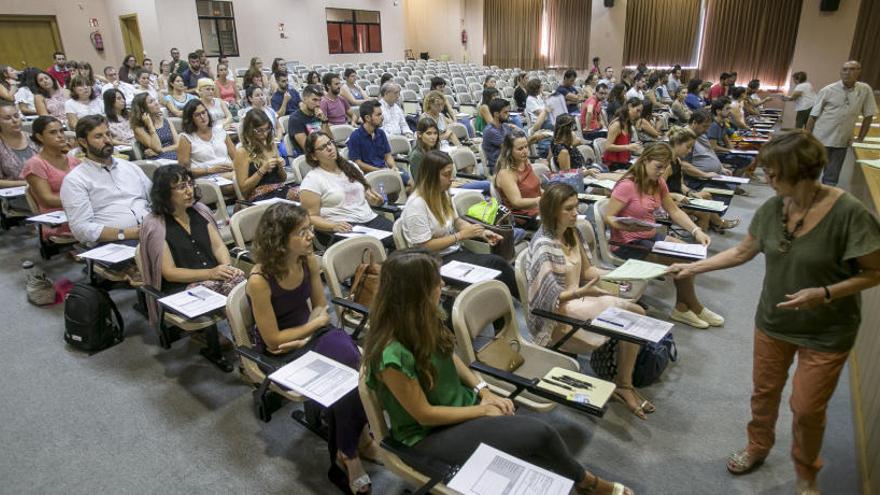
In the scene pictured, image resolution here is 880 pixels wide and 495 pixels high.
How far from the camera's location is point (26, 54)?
13141 mm

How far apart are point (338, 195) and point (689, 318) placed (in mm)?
2684

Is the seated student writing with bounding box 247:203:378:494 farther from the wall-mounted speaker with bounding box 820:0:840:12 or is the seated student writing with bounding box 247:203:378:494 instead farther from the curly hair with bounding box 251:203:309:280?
the wall-mounted speaker with bounding box 820:0:840:12

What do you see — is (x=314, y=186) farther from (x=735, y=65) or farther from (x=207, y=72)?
(x=735, y=65)

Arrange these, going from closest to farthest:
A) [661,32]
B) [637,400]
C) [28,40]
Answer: [637,400] → [28,40] → [661,32]

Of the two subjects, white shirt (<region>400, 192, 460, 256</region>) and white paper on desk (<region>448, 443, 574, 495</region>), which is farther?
white shirt (<region>400, 192, 460, 256</region>)

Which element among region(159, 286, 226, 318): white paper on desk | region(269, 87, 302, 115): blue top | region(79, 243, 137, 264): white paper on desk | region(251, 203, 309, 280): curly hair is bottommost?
region(159, 286, 226, 318): white paper on desk

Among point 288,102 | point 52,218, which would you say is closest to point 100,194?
point 52,218

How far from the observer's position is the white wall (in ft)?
42.4

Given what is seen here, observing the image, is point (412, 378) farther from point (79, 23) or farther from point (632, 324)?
point (79, 23)

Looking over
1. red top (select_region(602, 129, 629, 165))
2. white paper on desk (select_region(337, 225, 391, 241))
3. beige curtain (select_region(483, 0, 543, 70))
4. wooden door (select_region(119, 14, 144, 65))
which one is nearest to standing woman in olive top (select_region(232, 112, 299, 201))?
white paper on desk (select_region(337, 225, 391, 241))

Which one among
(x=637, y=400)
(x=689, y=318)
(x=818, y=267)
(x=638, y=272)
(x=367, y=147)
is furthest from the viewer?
(x=367, y=147)

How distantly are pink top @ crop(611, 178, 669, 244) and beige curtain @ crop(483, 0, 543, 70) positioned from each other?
17624 millimetres

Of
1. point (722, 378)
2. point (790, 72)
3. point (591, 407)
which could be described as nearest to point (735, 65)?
point (790, 72)

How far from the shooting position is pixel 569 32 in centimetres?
1856
